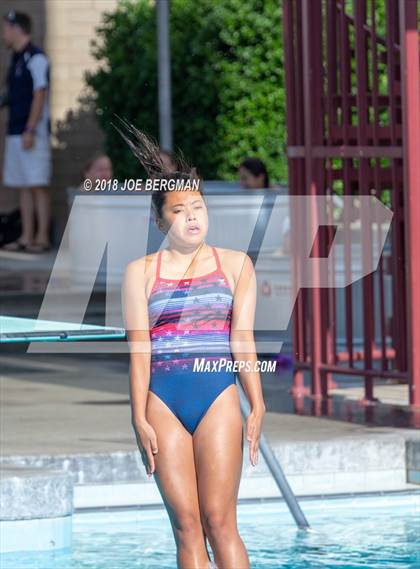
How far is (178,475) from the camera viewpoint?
4547 millimetres

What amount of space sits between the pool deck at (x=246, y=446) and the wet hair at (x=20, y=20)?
6.65m

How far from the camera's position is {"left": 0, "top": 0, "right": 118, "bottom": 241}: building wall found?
16.8 meters

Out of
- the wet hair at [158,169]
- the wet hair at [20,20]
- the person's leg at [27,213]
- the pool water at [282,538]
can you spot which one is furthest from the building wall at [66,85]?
the wet hair at [158,169]

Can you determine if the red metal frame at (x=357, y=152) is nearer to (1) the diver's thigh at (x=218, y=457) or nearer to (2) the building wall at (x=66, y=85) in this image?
(1) the diver's thigh at (x=218, y=457)

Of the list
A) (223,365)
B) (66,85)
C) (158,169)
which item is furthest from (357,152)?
(66,85)

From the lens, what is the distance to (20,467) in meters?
6.54

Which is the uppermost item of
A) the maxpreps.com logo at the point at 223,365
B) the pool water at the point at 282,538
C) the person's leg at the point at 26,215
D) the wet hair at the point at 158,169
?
the wet hair at the point at 158,169

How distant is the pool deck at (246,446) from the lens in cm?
689

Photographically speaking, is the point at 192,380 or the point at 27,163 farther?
the point at 27,163

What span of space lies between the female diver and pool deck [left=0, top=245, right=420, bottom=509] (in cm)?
209

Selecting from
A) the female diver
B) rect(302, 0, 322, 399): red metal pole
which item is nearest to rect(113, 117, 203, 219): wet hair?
the female diver

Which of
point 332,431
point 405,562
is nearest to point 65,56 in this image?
point 332,431

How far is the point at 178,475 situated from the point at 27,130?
11.2 metres

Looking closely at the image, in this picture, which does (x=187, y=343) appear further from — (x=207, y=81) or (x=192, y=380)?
(x=207, y=81)
